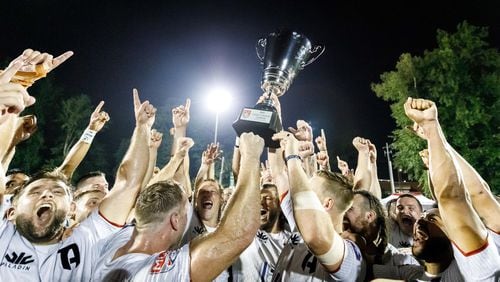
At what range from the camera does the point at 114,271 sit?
2441 millimetres

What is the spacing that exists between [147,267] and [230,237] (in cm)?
59

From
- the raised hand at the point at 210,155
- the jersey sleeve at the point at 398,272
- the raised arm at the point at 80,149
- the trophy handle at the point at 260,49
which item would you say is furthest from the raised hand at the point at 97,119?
the jersey sleeve at the point at 398,272

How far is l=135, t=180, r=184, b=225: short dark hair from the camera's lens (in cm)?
261

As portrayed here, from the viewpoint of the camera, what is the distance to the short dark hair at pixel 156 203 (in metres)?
2.61

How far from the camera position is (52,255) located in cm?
301

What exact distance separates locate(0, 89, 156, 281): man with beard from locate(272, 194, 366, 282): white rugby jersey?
5.11 ft

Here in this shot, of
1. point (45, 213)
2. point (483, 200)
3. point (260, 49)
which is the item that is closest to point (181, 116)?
point (260, 49)

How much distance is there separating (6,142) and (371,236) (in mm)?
3595

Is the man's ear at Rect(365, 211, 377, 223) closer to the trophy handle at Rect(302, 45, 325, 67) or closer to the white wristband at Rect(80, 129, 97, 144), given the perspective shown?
the trophy handle at Rect(302, 45, 325, 67)

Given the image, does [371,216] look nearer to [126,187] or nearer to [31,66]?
[126,187]

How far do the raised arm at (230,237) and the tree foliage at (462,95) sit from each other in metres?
20.5

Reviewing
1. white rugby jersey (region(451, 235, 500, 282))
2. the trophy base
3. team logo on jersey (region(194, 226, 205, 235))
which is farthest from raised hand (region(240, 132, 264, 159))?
team logo on jersey (region(194, 226, 205, 235))

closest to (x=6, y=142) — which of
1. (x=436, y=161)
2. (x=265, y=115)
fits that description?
(x=265, y=115)

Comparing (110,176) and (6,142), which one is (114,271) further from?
(110,176)
